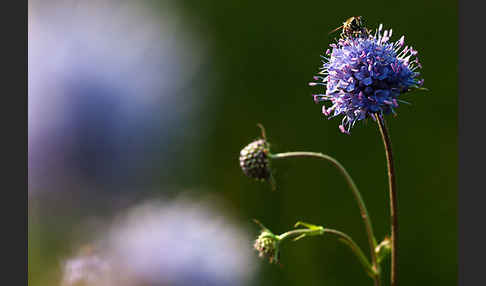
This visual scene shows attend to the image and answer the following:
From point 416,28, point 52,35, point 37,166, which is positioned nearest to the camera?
point 37,166

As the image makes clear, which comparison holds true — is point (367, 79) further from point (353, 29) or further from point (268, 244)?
point (268, 244)

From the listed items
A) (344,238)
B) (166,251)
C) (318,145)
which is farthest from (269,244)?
(318,145)

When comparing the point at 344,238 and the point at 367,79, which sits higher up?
the point at 367,79

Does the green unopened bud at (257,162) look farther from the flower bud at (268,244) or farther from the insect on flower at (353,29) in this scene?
the insect on flower at (353,29)

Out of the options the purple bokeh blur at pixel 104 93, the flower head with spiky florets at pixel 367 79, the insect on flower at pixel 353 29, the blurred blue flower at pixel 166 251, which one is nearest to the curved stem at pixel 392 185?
the flower head with spiky florets at pixel 367 79

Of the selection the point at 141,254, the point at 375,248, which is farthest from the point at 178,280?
the point at 375,248

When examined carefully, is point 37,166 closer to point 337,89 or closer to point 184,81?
point 184,81

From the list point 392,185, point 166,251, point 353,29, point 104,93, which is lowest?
point 166,251
